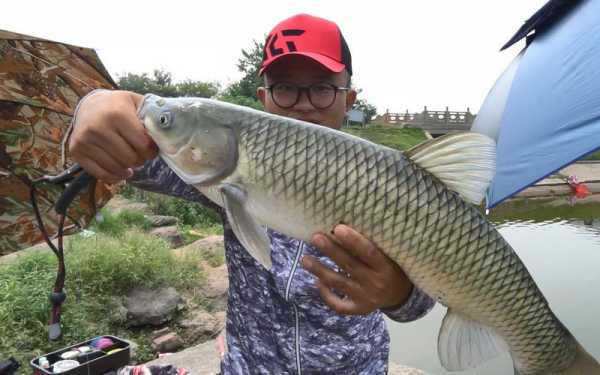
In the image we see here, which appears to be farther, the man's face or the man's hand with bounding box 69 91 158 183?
the man's face

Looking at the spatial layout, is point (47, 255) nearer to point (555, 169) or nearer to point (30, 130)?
point (30, 130)

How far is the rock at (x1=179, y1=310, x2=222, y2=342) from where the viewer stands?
4230mm

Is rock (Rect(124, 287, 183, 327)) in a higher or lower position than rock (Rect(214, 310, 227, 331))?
higher

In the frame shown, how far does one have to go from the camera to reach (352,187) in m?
1.16

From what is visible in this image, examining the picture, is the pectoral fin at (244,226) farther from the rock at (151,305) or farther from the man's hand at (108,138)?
the rock at (151,305)

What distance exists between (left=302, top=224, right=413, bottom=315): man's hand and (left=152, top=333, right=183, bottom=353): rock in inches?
124

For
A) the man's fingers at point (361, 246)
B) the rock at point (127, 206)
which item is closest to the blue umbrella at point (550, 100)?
the man's fingers at point (361, 246)

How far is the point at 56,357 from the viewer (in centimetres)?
262

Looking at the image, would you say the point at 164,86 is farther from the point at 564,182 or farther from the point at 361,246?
the point at 361,246

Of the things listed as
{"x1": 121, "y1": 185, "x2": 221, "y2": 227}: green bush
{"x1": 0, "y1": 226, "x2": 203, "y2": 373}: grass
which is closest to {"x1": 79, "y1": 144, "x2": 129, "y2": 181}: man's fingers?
{"x1": 0, "y1": 226, "x2": 203, "y2": 373}: grass

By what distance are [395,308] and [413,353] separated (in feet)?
11.3

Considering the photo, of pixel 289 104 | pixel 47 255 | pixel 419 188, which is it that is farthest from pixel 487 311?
pixel 47 255

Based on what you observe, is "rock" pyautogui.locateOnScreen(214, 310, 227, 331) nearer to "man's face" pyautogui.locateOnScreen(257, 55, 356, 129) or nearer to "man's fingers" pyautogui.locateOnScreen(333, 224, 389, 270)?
"man's face" pyautogui.locateOnScreen(257, 55, 356, 129)

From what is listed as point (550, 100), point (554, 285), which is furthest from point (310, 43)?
point (554, 285)
